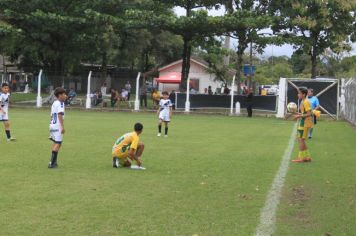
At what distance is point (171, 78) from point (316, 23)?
27264 mm

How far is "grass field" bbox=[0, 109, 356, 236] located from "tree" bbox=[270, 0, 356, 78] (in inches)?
809

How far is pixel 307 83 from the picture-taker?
3117 cm

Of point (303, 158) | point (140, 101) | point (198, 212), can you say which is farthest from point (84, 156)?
point (140, 101)

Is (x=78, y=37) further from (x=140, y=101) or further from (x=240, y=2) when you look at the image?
(x=240, y=2)

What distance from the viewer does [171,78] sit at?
195 feet

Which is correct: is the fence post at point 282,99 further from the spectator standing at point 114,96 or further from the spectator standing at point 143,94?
the spectator standing at point 114,96

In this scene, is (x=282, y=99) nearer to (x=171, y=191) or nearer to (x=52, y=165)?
(x=52, y=165)

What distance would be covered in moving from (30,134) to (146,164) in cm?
715

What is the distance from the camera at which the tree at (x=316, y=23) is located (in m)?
33.8

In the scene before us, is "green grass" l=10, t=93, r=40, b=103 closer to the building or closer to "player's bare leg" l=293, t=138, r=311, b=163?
the building

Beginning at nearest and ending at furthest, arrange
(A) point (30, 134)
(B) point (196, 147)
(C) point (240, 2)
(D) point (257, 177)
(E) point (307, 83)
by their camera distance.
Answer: (D) point (257, 177) < (B) point (196, 147) < (A) point (30, 134) < (E) point (307, 83) < (C) point (240, 2)

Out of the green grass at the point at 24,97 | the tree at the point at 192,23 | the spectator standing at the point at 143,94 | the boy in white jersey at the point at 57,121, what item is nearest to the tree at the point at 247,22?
the tree at the point at 192,23

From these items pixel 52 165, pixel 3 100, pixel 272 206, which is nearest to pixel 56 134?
pixel 52 165

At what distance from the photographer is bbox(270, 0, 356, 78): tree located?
3384cm
